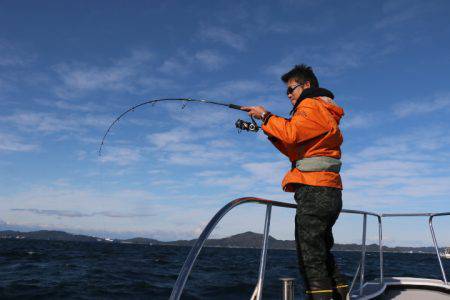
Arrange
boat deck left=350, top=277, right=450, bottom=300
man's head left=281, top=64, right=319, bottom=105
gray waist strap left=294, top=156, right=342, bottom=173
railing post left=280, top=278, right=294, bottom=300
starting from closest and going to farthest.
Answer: railing post left=280, top=278, right=294, bottom=300 → gray waist strap left=294, top=156, right=342, bottom=173 → man's head left=281, top=64, right=319, bottom=105 → boat deck left=350, top=277, right=450, bottom=300

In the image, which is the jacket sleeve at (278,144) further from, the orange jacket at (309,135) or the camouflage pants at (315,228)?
the camouflage pants at (315,228)

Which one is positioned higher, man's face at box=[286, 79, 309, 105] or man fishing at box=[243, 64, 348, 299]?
man's face at box=[286, 79, 309, 105]

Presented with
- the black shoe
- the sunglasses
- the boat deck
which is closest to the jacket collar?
the sunglasses

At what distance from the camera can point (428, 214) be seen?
17.3 feet

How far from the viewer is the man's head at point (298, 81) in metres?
3.28

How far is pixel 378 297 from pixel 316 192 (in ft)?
8.30

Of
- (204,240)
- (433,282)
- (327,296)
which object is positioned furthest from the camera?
(433,282)

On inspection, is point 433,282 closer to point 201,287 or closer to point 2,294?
point 201,287

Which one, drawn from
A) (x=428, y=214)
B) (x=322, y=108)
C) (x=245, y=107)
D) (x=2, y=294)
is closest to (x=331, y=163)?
(x=322, y=108)

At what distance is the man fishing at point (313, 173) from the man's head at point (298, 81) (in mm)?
312

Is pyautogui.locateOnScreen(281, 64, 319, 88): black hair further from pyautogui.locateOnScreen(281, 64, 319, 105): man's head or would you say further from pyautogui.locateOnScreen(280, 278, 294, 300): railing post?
pyautogui.locateOnScreen(280, 278, 294, 300): railing post

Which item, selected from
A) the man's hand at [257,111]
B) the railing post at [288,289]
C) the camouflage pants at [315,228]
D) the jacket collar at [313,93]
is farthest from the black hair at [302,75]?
the railing post at [288,289]

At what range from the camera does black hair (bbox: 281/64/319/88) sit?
10.8ft


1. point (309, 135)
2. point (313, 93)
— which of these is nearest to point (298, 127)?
point (309, 135)
